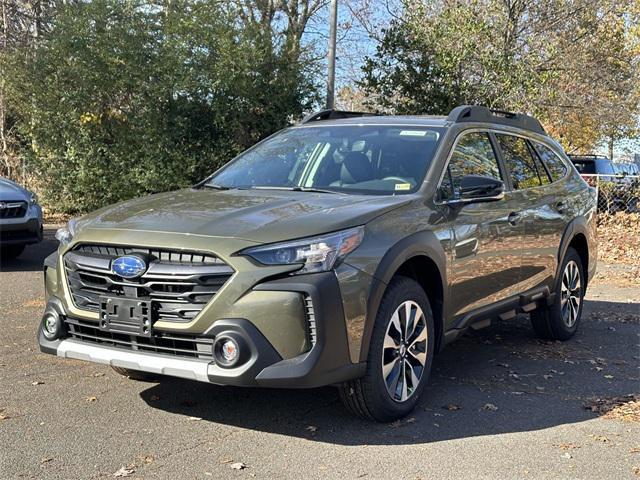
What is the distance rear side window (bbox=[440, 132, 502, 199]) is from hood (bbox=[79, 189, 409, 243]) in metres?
0.53

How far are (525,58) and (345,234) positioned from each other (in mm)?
13790

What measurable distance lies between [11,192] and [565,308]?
679 cm

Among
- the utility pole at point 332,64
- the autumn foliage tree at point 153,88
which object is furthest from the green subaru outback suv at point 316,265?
the autumn foliage tree at point 153,88

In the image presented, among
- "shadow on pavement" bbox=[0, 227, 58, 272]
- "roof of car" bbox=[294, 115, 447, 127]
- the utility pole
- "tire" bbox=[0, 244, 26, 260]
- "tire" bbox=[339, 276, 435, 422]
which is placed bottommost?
"shadow on pavement" bbox=[0, 227, 58, 272]

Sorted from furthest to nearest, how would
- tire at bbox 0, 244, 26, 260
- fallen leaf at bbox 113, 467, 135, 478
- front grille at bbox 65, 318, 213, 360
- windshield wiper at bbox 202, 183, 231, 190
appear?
tire at bbox 0, 244, 26, 260
windshield wiper at bbox 202, 183, 231, 190
front grille at bbox 65, 318, 213, 360
fallen leaf at bbox 113, 467, 135, 478

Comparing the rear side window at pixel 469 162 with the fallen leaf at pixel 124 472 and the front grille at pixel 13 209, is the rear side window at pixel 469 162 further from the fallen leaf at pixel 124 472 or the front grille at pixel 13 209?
the front grille at pixel 13 209

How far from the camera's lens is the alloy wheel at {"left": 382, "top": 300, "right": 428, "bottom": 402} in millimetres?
4285

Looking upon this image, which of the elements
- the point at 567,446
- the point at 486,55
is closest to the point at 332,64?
the point at 486,55

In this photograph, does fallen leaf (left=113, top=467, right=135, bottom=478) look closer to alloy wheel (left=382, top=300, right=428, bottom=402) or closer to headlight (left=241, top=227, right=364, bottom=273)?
headlight (left=241, top=227, right=364, bottom=273)

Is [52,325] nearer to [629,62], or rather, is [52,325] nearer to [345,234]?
[345,234]

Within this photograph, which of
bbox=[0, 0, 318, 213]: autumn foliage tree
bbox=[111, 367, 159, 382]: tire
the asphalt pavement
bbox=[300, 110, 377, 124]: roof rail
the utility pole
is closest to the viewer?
the asphalt pavement

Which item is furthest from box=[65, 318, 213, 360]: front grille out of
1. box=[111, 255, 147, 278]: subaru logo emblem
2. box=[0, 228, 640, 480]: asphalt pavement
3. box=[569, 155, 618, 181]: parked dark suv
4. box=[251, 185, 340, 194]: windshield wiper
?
box=[569, 155, 618, 181]: parked dark suv

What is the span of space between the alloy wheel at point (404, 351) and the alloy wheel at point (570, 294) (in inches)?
100

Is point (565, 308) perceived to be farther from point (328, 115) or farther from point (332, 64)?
point (332, 64)
